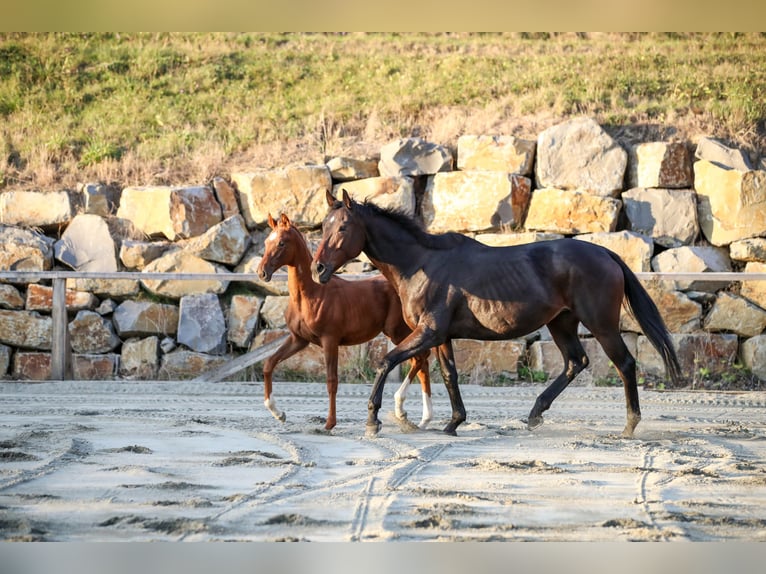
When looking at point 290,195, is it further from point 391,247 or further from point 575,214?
point 391,247

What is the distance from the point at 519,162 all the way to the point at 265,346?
4412 millimetres

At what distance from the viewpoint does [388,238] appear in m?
7.41

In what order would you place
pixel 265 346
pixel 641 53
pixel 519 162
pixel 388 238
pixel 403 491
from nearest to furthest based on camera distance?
1. pixel 403 491
2. pixel 388 238
3. pixel 265 346
4. pixel 519 162
5. pixel 641 53

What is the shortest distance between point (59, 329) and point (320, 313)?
4667 mm

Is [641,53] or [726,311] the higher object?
[641,53]

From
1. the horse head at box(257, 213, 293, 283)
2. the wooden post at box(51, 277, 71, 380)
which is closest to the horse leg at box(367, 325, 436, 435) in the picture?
the horse head at box(257, 213, 293, 283)

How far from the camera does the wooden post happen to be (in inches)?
424

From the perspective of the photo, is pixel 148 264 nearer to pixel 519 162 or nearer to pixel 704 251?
pixel 519 162

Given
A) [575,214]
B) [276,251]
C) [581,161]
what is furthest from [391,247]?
[581,161]

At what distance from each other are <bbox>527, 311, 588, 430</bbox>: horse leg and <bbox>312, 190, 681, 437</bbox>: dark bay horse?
1cm

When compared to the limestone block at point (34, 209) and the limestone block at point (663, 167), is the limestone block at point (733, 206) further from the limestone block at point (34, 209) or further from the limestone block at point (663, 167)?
the limestone block at point (34, 209)

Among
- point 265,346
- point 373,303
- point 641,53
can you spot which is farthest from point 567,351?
point 641,53

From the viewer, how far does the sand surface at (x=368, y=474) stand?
4.35 meters

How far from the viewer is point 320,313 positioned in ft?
24.3
